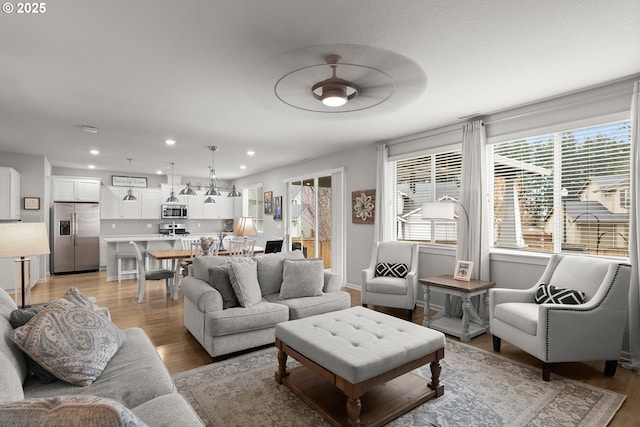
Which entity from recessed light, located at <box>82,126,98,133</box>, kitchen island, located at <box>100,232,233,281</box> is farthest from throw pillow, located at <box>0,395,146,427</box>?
kitchen island, located at <box>100,232,233,281</box>

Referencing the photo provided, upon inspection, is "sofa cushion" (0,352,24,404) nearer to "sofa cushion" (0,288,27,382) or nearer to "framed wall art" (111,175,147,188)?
"sofa cushion" (0,288,27,382)

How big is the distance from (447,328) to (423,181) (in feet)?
7.10

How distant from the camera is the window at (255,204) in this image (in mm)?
9129

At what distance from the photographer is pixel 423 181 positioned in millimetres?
4996

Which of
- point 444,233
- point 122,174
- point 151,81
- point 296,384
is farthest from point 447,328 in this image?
point 122,174

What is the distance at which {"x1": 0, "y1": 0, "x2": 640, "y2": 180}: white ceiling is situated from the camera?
2.00 meters

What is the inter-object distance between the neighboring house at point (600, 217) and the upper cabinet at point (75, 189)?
9274 millimetres

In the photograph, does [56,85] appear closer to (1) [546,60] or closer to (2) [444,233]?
(1) [546,60]

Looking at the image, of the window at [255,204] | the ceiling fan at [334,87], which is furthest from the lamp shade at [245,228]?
the window at [255,204]

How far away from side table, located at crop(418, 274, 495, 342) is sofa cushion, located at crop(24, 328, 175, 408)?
294 centimetres

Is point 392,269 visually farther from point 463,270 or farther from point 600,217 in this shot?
point 600,217

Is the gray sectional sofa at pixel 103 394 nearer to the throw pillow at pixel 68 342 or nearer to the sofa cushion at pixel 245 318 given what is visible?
the throw pillow at pixel 68 342

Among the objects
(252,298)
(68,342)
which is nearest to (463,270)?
(252,298)

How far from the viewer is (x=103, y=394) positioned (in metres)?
1.56
